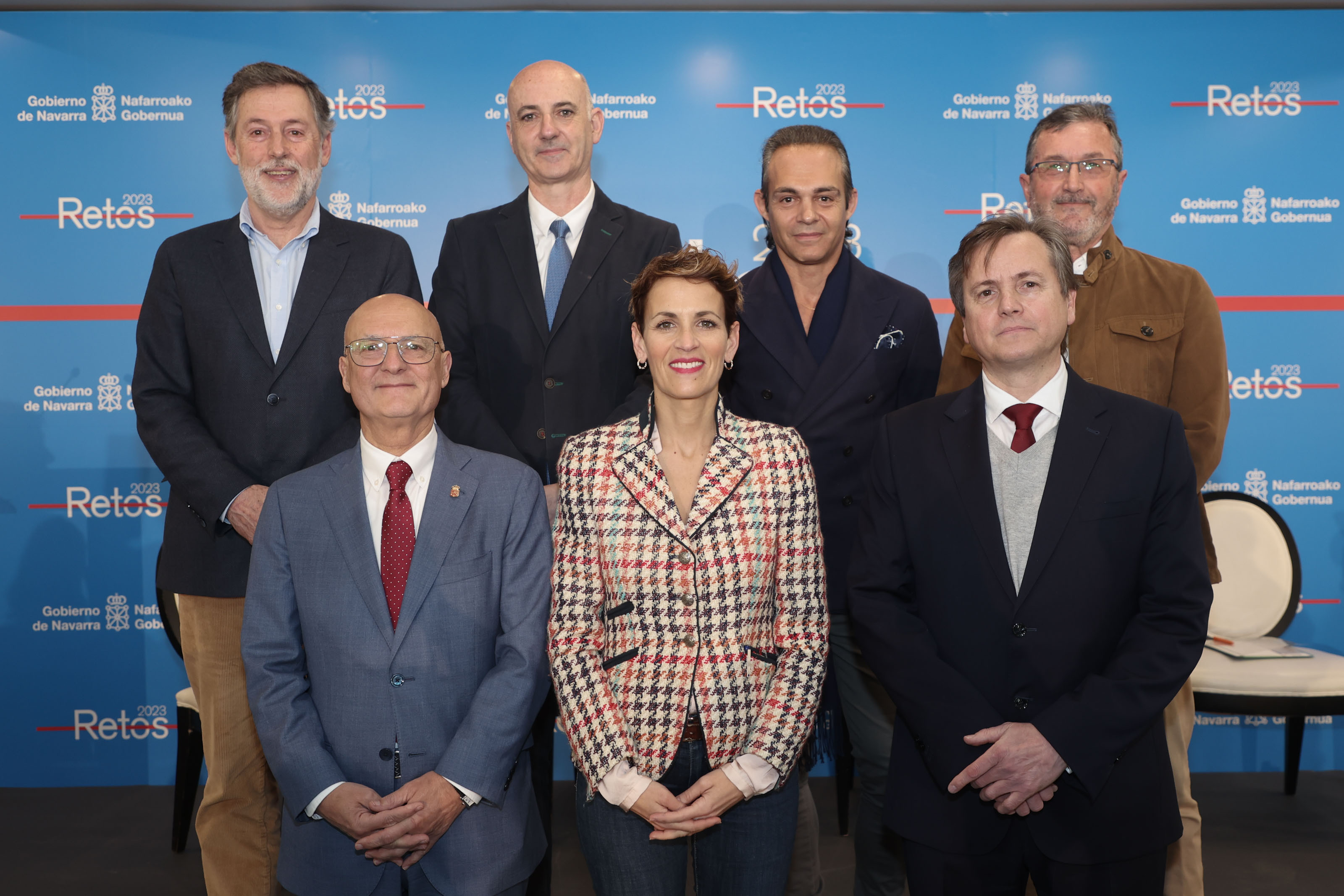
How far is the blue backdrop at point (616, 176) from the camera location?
4.55 m

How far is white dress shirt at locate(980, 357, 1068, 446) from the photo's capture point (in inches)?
83.6

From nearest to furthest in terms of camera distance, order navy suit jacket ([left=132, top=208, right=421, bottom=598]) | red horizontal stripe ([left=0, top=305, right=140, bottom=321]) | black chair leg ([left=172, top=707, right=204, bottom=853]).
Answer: navy suit jacket ([left=132, top=208, right=421, bottom=598]), black chair leg ([left=172, top=707, right=204, bottom=853]), red horizontal stripe ([left=0, top=305, right=140, bottom=321])

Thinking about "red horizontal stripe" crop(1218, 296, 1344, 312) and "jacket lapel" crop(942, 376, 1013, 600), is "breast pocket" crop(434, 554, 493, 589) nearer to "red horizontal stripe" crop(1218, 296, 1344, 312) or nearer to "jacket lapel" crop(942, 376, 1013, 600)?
"jacket lapel" crop(942, 376, 1013, 600)

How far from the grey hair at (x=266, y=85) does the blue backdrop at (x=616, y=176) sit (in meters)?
1.71

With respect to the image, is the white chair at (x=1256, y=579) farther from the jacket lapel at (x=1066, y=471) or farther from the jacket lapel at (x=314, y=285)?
the jacket lapel at (x=314, y=285)

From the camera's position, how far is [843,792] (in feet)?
13.5

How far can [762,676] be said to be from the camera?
216 centimetres

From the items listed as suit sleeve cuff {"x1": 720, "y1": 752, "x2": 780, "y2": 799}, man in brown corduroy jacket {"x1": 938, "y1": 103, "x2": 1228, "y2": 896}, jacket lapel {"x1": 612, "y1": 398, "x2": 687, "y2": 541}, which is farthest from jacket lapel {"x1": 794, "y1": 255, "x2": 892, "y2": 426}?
suit sleeve cuff {"x1": 720, "y1": 752, "x2": 780, "y2": 799}

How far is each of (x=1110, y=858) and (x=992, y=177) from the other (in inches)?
140

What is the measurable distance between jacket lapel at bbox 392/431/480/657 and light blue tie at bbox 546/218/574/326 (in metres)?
0.69

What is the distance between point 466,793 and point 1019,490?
4.55 ft

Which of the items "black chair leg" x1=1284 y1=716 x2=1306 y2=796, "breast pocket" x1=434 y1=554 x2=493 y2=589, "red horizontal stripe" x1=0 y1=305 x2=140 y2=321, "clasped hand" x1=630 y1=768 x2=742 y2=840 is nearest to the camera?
"clasped hand" x1=630 y1=768 x2=742 y2=840

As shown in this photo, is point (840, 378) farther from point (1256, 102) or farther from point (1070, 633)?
point (1256, 102)

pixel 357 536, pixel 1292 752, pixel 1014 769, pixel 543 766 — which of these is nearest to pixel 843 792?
pixel 543 766
